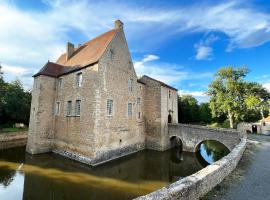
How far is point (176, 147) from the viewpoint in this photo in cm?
2122

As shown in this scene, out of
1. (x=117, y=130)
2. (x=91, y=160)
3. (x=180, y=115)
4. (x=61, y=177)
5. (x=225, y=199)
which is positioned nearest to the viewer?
(x=225, y=199)

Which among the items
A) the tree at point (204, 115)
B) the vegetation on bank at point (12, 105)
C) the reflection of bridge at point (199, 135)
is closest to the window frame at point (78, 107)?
the reflection of bridge at point (199, 135)

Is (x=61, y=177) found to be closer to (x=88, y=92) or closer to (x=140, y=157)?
(x=88, y=92)

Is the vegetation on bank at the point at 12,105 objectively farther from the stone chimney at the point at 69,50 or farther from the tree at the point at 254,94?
the tree at the point at 254,94

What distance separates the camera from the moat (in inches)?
341

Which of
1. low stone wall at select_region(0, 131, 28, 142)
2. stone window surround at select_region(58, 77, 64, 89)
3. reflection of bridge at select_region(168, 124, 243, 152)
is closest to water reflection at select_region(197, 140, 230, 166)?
reflection of bridge at select_region(168, 124, 243, 152)

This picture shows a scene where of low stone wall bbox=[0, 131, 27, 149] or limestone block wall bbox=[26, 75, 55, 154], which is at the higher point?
limestone block wall bbox=[26, 75, 55, 154]

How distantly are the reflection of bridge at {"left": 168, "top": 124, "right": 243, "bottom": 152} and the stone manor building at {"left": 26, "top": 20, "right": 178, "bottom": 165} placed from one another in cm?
153

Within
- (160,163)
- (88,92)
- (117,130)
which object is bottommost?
(160,163)

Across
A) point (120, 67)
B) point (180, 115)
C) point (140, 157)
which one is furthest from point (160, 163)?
point (180, 115)

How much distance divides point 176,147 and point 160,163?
7.21 m

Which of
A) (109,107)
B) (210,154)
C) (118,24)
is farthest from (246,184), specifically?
(118,24)

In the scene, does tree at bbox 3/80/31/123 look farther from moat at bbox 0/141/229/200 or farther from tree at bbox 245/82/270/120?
tree at bbox 245/82/270/120

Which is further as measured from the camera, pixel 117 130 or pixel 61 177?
pixel 117 130
